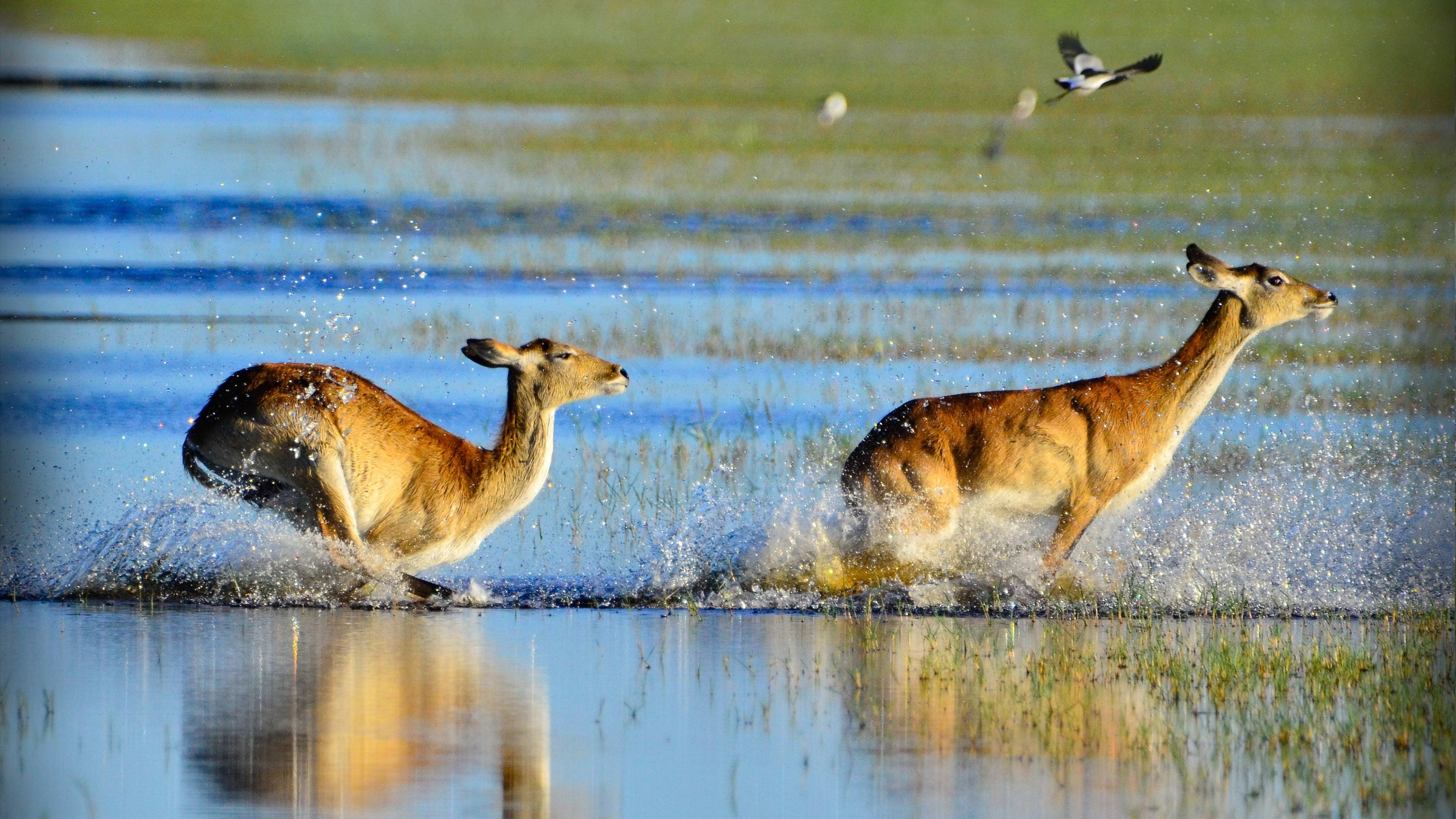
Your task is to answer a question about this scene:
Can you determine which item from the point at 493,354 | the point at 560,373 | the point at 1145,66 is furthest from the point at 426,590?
the point at 1145,66

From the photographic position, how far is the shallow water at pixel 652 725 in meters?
5.48

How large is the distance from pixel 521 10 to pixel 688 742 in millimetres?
21556

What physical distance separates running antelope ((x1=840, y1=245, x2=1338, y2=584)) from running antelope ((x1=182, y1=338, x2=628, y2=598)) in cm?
148

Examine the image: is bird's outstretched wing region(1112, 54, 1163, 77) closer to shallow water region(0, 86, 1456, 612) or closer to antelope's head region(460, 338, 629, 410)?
shallow water region(0, 86, 1456, 612)

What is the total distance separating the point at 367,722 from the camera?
6301mm

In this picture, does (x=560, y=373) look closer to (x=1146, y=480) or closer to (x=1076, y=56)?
(x=1146, y=480)

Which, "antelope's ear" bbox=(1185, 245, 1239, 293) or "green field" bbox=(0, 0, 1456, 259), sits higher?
"green field" bbox=(0, 0, 1456, 259)

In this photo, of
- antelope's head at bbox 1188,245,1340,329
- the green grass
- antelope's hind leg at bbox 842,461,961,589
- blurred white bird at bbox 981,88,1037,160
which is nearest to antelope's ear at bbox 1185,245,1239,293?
antelope's head at bbox 1188,245,1340,329

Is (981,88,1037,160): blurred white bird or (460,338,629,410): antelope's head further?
(981,88,1037,160): blurred white bird

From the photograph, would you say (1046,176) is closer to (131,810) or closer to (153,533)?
(153,533)

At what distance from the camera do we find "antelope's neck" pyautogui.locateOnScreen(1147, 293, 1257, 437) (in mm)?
10086

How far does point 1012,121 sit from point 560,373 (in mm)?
14474

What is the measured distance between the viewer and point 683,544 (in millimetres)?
9617

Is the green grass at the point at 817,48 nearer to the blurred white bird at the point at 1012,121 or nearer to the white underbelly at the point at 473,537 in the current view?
the blurred white bird at the point at 1012,121
